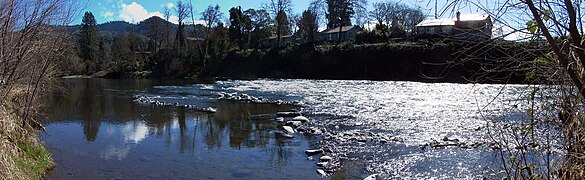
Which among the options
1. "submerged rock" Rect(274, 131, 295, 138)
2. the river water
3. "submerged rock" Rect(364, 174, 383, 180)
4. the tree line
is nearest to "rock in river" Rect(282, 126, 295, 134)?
"submerged rock" Rect(274, 131, 295, 138)

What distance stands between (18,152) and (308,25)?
60.0 metres

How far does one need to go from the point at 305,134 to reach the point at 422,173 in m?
4.51

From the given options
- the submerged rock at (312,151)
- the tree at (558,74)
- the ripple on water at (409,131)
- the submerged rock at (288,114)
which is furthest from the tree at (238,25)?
the tree at (558,74)

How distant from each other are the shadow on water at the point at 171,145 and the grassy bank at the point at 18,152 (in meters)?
0.34

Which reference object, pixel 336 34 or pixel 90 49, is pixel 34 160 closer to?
pixel 336 34

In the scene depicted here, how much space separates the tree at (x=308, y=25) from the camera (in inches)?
2534

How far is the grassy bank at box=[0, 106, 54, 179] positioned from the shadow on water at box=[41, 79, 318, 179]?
34 centimetres

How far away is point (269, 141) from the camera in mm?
10867

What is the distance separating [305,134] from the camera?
11.7 metres

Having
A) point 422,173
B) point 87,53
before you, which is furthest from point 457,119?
point 87,53

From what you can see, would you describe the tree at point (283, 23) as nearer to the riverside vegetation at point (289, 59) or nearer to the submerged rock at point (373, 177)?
the riverside vegetation at point (289, 59)

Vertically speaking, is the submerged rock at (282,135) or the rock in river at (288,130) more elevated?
the rock in river at (288,130)

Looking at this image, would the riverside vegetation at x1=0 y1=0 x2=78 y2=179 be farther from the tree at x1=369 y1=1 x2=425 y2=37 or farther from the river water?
the tree at x1=369 y1=1 x2=425 y2=37

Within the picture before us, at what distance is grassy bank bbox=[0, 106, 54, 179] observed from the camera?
17.9 ft
